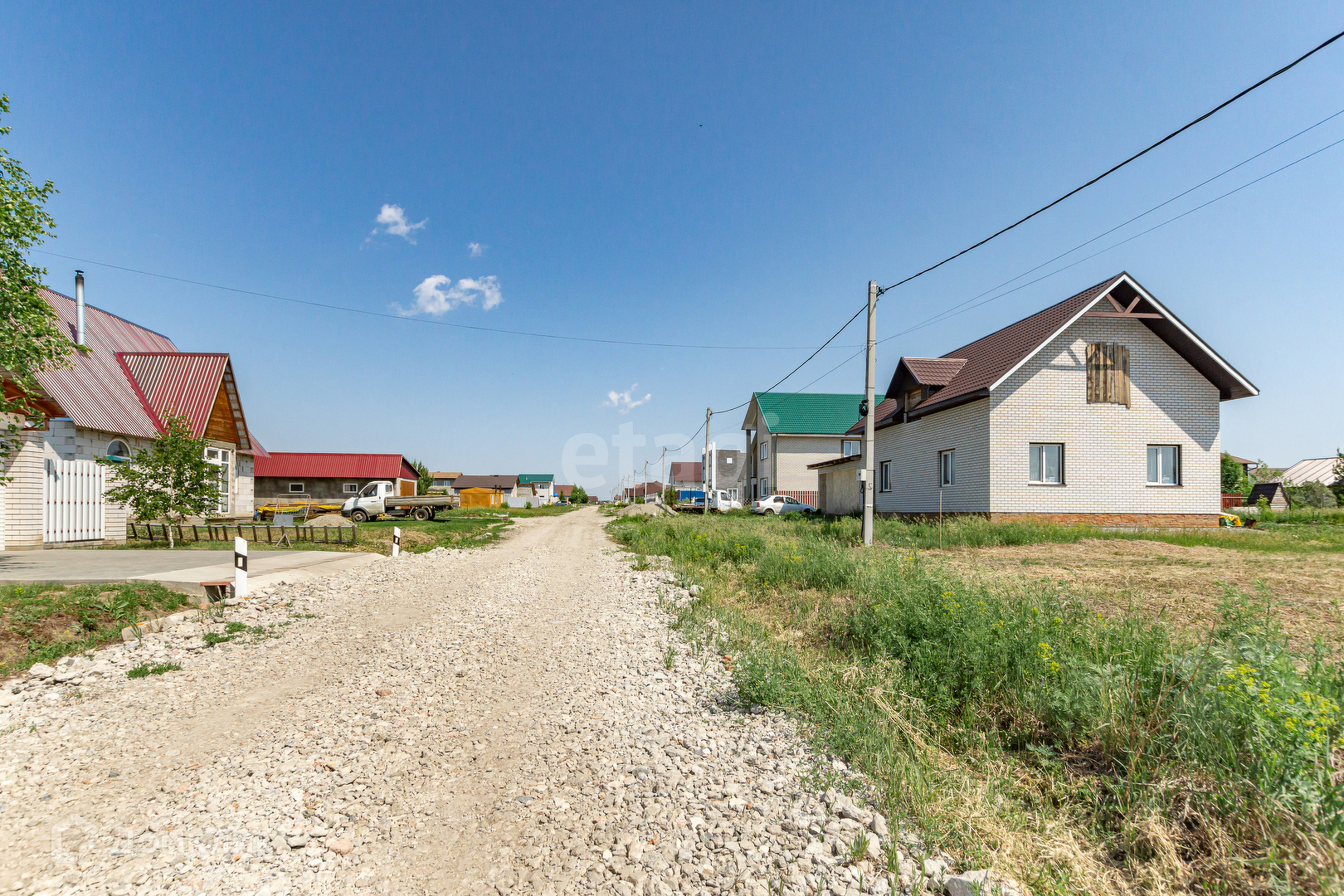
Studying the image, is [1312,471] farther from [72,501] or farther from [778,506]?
[72,501]

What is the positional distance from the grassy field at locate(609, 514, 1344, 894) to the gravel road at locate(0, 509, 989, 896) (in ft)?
1.74

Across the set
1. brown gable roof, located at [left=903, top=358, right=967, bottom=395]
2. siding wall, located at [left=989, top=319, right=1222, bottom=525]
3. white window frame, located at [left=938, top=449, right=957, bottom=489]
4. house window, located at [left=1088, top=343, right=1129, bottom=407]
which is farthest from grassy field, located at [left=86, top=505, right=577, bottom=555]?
house window, located at [left=1088, top=343, right=1129, bottom=407]

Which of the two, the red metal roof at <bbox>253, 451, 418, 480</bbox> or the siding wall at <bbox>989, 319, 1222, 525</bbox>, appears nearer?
the siding wall at <bbox>989, 319, 1222, 525</bbox>

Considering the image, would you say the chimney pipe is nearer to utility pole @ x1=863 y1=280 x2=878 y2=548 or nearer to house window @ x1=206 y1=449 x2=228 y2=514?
house window @ x1=206 y1=449 x2=228 y2=514

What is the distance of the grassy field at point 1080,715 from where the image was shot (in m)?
2.72

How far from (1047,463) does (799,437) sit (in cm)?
2427

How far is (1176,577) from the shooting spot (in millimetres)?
9242

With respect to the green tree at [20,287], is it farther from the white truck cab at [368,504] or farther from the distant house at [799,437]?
the distant house at [799,437]

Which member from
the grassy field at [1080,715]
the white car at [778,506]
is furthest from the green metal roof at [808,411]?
the grassy field at [1080,715]

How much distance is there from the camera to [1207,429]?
19078 mm

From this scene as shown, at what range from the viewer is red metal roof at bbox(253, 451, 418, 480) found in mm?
47156

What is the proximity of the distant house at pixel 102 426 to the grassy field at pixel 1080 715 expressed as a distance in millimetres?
12916

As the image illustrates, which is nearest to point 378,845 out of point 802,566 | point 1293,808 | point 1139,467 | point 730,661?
point 730,661

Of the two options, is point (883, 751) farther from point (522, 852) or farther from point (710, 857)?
point (522, 852)
